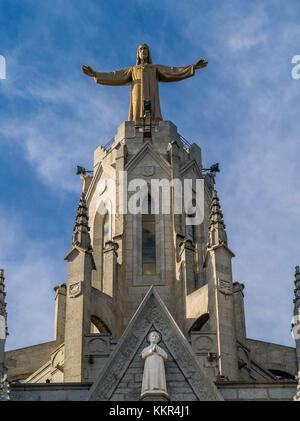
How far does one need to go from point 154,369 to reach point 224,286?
7.16 meters

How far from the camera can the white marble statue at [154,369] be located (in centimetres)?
3216

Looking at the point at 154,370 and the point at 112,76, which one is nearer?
the point at 154,370

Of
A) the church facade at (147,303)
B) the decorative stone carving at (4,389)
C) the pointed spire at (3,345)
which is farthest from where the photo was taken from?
the church facade at (147,303)

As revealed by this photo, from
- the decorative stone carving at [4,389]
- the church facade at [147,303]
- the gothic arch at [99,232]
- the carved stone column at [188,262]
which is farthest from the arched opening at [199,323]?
the decorative stone carving at [4,389]

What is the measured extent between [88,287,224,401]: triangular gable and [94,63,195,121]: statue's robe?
613 inches

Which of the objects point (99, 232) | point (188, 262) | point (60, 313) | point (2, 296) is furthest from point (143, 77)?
point (2, 296)

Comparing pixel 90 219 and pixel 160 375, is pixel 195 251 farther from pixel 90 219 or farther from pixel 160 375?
pixel 160 375

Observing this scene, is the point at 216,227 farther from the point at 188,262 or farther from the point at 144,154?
the point at 144,154

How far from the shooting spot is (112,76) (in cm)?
5072

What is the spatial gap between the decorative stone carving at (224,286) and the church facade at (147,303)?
37 mm

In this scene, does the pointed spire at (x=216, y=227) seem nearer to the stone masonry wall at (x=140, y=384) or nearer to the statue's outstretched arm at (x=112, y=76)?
the stone masonry wall at (x=140, y=384)

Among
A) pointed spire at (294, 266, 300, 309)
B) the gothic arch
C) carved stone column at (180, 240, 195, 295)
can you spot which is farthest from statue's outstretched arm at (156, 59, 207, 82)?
pointed spire at (294, 266, 300, 309)

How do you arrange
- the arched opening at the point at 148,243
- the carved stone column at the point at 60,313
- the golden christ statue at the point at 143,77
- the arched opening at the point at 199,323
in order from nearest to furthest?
the arched opening at the point at 199,323, the carved stone column at the point at 60,313, the arched opening at the point at 148,243, the golden christ statue at the point at 143,77
